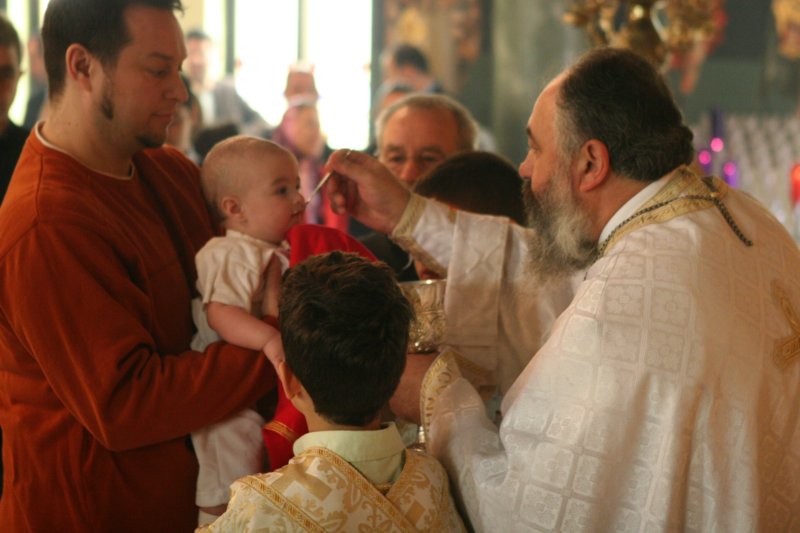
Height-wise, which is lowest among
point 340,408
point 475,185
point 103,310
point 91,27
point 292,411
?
point 292,411

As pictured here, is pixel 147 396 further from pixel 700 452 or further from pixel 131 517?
pixel 700 452

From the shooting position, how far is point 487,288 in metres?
3.08

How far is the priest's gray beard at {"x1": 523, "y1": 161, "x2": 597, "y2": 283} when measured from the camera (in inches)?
104

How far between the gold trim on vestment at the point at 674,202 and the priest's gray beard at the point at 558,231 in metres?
0.12

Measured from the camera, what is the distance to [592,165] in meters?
2.58

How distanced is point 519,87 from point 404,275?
276 inches

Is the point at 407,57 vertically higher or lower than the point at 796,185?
higher

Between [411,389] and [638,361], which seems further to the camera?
[411,389]

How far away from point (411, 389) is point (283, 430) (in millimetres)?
309

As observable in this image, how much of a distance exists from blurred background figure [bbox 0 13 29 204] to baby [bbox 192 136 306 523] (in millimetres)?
1373

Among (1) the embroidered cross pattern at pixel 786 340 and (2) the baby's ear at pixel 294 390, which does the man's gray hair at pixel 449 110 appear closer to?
(1) the embroidered cross pattern at pixel 786 340

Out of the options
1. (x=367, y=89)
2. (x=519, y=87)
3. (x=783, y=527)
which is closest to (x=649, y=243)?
(x=783, y=527)

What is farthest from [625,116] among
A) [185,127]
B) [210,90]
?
[210,90]

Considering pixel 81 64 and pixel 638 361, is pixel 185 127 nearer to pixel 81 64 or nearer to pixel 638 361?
pixel 81 64
